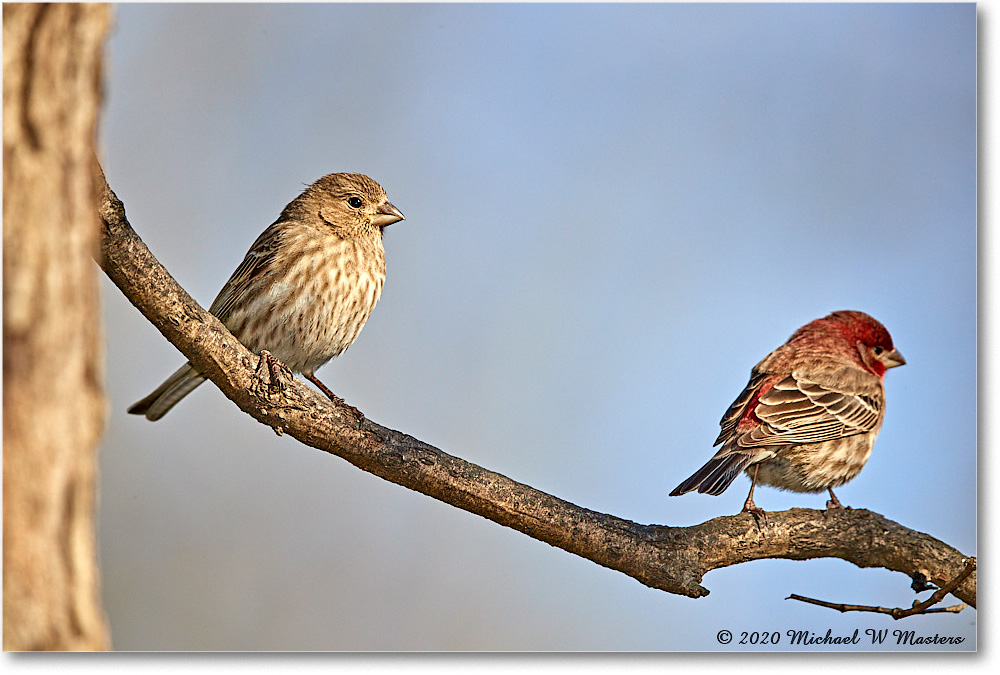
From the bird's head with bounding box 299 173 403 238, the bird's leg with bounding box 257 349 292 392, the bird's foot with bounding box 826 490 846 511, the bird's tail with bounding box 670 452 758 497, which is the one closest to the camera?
the bird's leg with bounding box 257 349 292 392

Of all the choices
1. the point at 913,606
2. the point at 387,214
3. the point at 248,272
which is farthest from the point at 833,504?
the point at 248,272

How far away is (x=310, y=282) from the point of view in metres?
3.41

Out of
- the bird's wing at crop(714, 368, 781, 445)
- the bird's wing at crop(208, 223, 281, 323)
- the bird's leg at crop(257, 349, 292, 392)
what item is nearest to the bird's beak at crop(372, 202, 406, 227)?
the bird's wing at crop(208, 223, 281, 323)

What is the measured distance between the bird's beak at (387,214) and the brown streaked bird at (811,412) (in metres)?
1.49

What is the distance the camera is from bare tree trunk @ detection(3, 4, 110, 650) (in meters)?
1.49

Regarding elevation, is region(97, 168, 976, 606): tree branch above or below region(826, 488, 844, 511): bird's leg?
below

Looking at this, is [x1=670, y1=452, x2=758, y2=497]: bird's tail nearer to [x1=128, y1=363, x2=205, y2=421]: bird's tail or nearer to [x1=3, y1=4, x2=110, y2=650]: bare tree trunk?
[x1=128, y1=363, x2=205, y2=421]: bird's tail

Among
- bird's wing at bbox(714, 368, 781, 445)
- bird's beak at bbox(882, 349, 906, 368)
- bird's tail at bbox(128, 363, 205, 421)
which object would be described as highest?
bird's beak at bbox(882, 349, 906, 368)

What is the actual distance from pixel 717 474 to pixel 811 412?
1.72 feet

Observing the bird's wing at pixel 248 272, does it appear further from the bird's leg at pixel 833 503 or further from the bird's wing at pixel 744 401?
the bird's leg at pixel 833 503

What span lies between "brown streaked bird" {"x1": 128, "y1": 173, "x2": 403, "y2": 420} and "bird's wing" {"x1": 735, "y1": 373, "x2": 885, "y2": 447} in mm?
1535

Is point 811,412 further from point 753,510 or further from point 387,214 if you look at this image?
point 387,214

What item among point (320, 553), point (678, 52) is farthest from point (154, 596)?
point (678, 52)

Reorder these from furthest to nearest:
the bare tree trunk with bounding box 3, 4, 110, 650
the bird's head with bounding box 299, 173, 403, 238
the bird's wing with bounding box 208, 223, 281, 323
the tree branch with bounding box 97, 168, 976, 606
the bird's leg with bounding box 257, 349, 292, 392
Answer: the bird's head with bounding box 299, 173, 403, 238 < the bird's wing with bounding box 208, 223, 281, 323 < the bird's leg with bounding box 257, 349, 292, 392 < the tree branch with bounding box 97, 168, 976, 606 < the bare tree trunk with bounding box 3, 4, 110, 650
